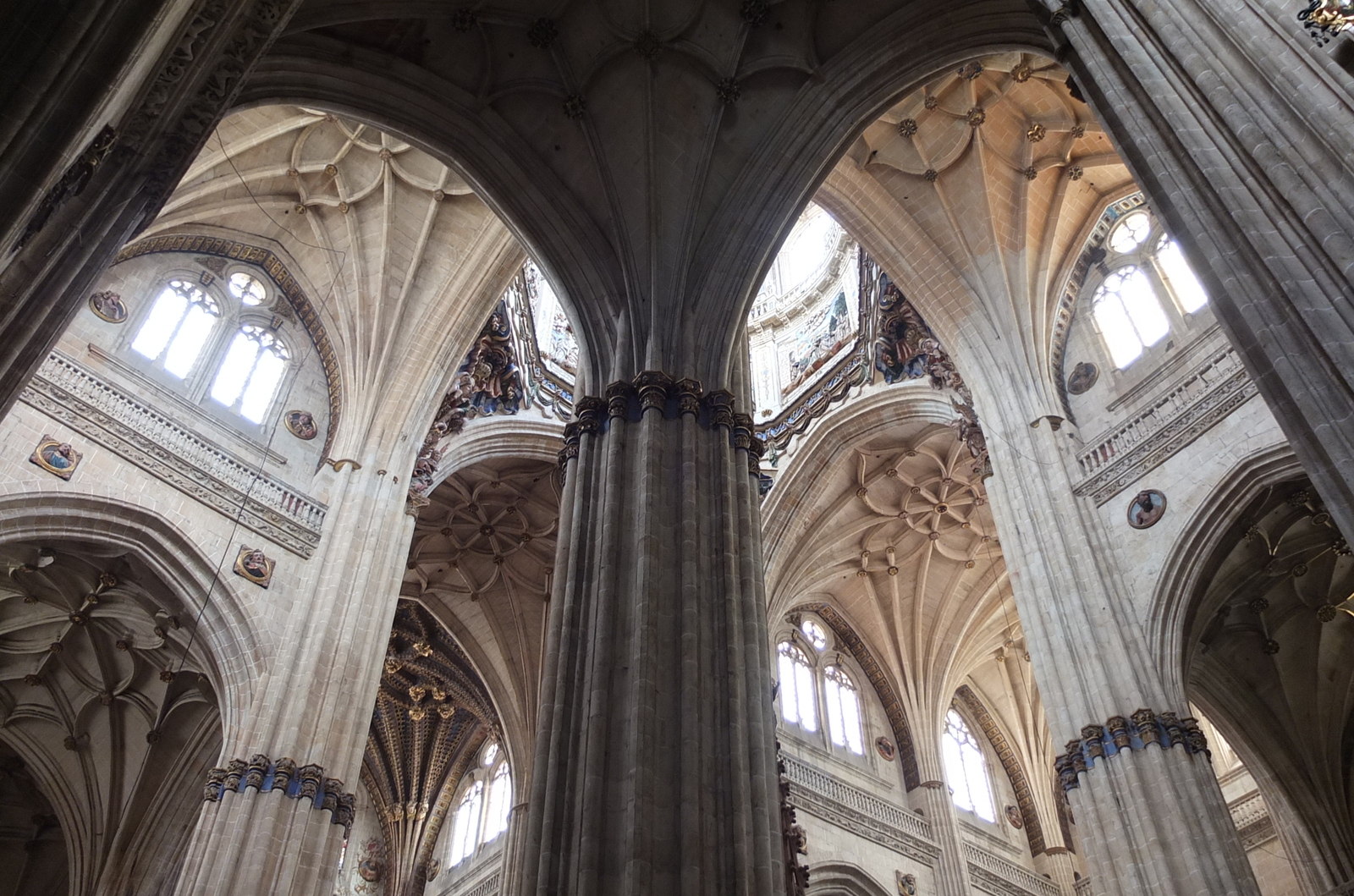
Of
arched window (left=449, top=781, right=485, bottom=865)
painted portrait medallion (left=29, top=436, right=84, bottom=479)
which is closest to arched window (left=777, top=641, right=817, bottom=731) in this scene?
arched window (left=449, top=781, right=485, bottom=865)

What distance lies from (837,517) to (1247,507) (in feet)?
32.5

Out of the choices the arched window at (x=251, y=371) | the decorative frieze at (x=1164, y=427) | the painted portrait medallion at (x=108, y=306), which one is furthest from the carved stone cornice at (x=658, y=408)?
the painted portrait medallion at (x=108, y=306)

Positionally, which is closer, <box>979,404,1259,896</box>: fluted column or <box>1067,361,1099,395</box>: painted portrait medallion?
<box>979,404,1259,896</box>: fluted column

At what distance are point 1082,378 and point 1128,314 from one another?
3.76 feet

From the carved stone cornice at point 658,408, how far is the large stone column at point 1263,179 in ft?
14.2

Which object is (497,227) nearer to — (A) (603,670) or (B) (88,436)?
(B) (88,436)

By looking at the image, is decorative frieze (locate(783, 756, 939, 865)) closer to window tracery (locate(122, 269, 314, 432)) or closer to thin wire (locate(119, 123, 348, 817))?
thin wire (locate(119, 123, 348, 817))

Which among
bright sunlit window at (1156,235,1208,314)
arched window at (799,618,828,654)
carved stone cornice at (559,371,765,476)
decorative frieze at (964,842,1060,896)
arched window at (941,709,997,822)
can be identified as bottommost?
carved stone cornice at (559,371,765,476)

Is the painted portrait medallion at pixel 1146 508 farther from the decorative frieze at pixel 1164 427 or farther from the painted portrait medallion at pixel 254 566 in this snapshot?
the painted portrait medallion at pixel 254 566

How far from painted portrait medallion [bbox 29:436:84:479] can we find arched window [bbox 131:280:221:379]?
2.26m

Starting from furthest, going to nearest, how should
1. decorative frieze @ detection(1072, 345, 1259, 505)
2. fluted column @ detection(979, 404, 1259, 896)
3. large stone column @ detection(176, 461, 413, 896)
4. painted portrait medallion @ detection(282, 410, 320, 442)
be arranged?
painted portrait medallion @ detection(282, 410, 320, 442) < decorative frieze @ detection(1072, 345, 1259, 505) < large stone column @ detection(176, 461, 413, 896) < fluted column @ detection(979, 404, 1259, 896)

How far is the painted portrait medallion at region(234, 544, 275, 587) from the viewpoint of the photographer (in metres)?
13.5

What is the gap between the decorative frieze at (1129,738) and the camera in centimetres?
1077

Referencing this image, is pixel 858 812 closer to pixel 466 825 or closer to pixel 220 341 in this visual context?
pixel 466 825
